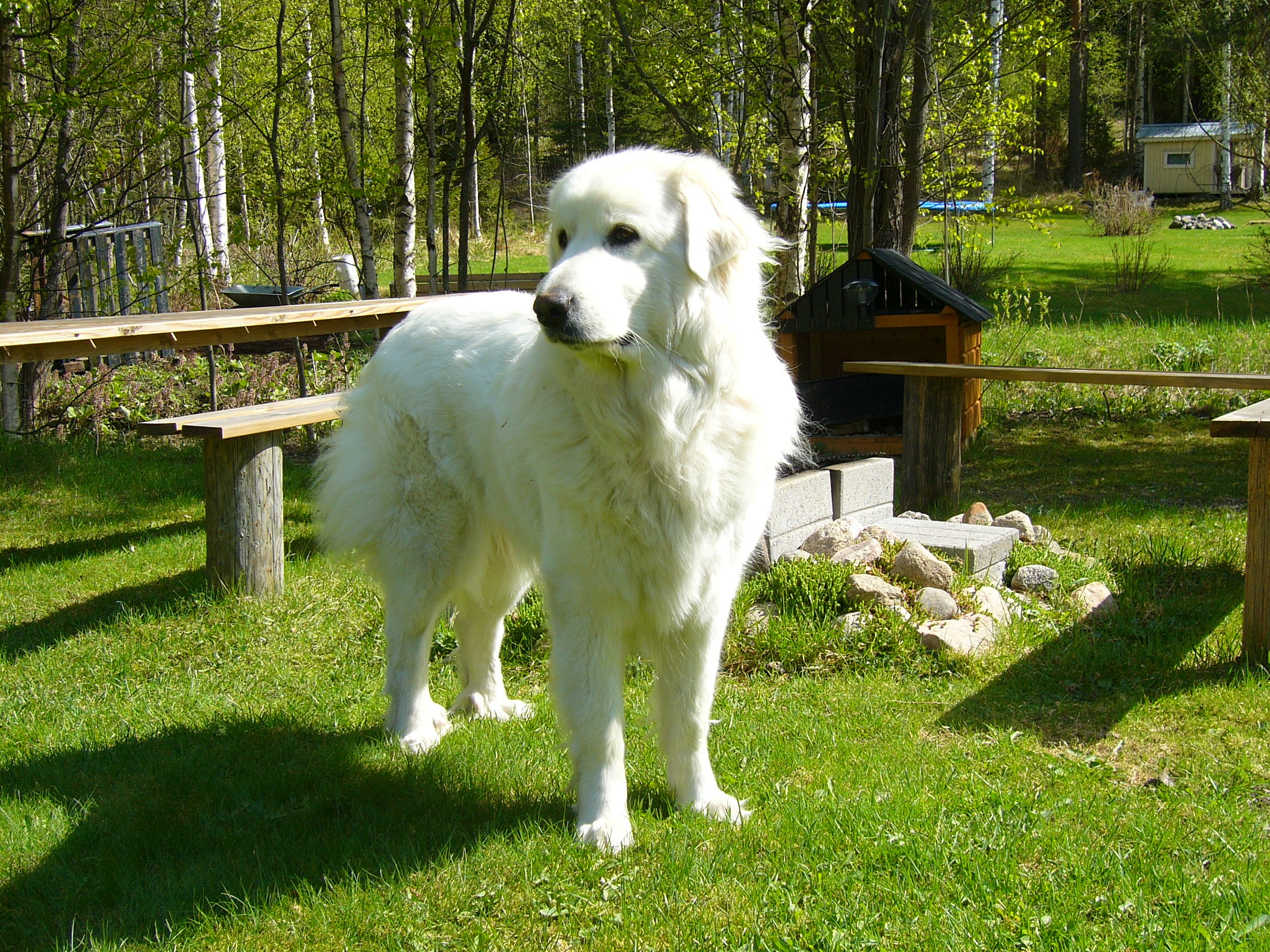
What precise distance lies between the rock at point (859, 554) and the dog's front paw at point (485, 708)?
5.25ft

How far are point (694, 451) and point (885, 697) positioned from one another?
1.58 metres

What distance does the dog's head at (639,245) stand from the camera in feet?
7.62

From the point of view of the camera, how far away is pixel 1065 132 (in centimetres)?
3647

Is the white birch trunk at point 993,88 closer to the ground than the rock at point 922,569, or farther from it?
farther from it

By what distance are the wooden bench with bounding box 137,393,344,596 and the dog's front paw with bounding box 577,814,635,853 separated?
2588 mm

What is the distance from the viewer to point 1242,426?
367 cm

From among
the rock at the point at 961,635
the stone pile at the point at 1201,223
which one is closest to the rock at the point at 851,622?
the rock at the point at 961,635

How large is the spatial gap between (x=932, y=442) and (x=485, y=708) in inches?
138

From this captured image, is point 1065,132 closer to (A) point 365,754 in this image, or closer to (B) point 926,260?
(B) point 926,260

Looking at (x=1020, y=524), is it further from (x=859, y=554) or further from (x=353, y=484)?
(x=353, y=484)

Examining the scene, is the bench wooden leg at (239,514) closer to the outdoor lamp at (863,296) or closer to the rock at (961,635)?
the rock at (961,635)

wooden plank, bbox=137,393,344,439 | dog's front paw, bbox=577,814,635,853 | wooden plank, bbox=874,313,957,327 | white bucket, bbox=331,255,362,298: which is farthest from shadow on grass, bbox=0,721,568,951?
white bucket, bbox=331,255,362,298

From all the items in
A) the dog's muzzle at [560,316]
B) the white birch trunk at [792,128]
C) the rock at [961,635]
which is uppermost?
the white birch trunk at [792,128]

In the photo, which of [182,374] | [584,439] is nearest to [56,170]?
[182,374]
